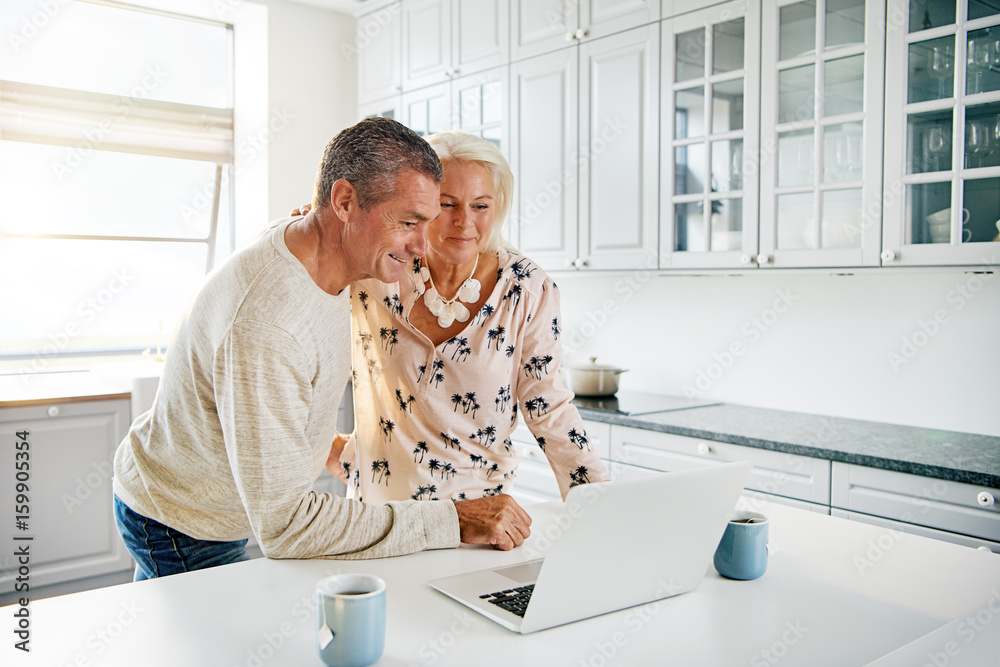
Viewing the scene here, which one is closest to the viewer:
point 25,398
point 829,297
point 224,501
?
point 224,501

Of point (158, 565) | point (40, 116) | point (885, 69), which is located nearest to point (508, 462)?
point (158, 565)

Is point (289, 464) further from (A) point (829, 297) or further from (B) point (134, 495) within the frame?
(A) point (829, 297)

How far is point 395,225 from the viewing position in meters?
1.17

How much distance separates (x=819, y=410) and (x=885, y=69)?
114 cm

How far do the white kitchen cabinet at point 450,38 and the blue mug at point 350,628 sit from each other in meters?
2.83

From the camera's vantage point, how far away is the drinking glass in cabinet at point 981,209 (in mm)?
1983

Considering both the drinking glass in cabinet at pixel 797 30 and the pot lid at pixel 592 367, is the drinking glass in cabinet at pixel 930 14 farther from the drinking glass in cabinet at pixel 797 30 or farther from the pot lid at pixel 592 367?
the pot lid at pixel 592 367

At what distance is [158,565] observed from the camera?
132 centimetres

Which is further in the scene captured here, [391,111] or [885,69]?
[391,111]

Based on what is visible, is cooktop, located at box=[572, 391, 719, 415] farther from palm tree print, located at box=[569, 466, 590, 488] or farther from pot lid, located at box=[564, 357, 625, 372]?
palm tree print, located at box=[569, 466, 590, 488]

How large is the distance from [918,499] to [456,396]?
4.12ft

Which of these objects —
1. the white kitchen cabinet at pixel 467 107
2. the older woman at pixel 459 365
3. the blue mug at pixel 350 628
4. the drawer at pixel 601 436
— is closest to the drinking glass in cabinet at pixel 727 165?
the drawer at pixel 601 436

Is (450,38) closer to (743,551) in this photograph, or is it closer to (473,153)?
(473,153)

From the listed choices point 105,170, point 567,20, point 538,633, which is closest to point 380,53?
point 567,20
